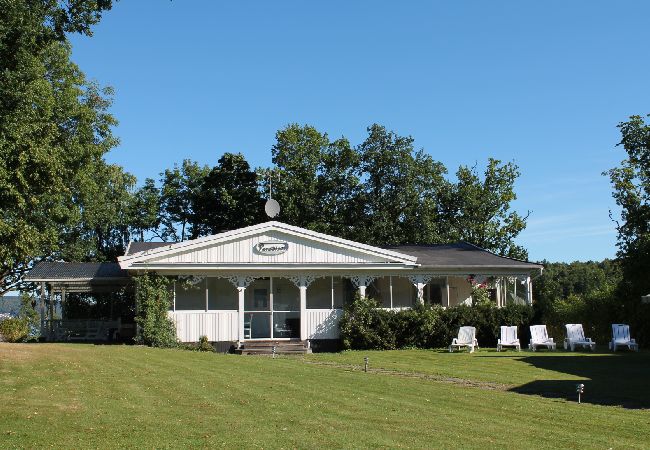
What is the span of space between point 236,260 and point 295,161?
2109 centimetres

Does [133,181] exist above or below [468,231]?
above

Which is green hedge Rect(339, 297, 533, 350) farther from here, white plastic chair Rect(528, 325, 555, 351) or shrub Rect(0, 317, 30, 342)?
shrub Rect(0, 317, 30, 342)

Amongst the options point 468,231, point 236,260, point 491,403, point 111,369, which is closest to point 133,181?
point 468,231

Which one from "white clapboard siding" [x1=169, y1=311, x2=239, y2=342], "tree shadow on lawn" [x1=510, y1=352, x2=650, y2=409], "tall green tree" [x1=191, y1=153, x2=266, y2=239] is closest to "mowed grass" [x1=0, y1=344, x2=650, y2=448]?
"tree shadow on lawn" [x1=510, y1=352, x2=650, y2=409]

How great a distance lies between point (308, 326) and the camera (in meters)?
28.6

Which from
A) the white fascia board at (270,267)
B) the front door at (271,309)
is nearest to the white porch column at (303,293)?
the white fascia board at (270,267)

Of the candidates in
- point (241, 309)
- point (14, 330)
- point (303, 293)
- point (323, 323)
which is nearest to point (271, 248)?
point (303, 293)

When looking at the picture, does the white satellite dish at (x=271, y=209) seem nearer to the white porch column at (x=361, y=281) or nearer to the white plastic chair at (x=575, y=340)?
the white porch column at (x=361, y=281)

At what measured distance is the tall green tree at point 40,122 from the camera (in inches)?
712

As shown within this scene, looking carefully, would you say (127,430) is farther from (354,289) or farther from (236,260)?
(354,289)

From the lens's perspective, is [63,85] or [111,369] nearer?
[111,369]

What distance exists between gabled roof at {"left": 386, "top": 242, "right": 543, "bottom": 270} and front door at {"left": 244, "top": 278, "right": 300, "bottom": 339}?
538cm

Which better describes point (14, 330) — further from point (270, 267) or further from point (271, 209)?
point (270, 267)

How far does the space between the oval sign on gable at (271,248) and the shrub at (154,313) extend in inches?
142
